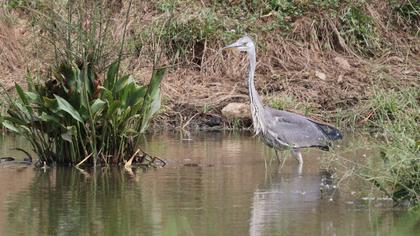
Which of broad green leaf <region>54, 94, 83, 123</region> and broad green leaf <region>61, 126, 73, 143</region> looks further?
broad green leaf <region>61, 126, 73, 143</region>

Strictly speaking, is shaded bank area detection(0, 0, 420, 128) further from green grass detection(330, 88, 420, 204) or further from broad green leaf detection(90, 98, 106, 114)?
Result: green grass detection(330, 88, 420, 204)

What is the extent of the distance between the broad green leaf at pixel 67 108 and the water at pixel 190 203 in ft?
1.85

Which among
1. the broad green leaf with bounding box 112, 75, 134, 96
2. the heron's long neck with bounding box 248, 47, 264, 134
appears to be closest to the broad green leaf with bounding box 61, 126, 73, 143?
the broad green leaf with bounding box 112, 75, 134, 96

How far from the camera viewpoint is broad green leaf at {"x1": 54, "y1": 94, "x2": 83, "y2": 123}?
11.6 meters

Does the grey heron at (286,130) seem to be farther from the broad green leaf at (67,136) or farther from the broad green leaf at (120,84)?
the broad green leaf at (67,136)

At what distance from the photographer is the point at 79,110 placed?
38.5ft

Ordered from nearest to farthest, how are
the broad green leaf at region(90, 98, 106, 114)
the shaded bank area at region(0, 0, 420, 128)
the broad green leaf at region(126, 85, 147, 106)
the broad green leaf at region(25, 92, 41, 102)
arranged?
1. the broad green leaf at region(90, 98, 106, 114)
2. the broad green leaf at region(25, 92, 41, 102)
3. the broad green leaf at region(126, 85, 147, 106)
4. the shaded bank area at region(0, 0, 420, 128)

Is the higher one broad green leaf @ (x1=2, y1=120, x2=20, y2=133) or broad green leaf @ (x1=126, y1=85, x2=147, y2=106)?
broad green leaf @ (x1=126, y1=85, x2=147, y2=106)

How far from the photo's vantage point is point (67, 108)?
11633 millimetres

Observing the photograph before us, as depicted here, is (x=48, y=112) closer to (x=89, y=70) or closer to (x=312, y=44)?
(x=89, y=70)

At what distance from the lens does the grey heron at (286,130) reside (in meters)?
13.1

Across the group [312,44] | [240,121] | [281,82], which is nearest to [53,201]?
[240,121]

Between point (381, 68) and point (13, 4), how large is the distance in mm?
6506

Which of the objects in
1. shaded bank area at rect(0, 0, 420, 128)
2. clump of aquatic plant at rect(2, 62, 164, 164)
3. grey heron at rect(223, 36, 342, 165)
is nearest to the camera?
clump of aquatic plant at rect(2, 62, 164, 164)
